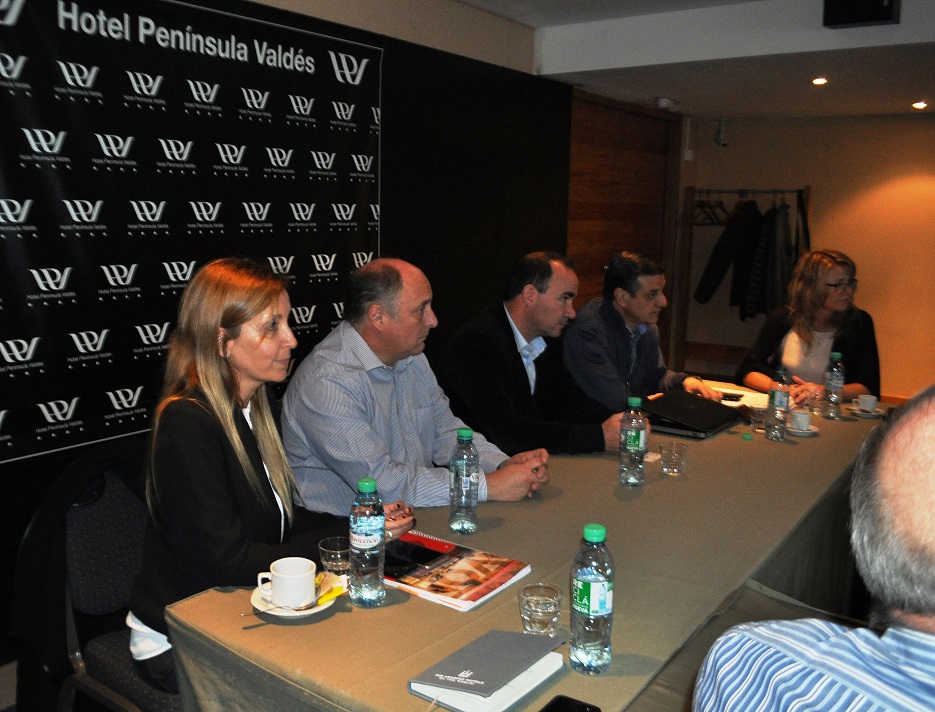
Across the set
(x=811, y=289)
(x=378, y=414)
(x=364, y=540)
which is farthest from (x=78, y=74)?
(x=811, y=289)

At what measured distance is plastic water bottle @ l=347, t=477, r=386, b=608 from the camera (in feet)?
4.94

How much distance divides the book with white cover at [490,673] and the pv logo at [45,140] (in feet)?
7.41

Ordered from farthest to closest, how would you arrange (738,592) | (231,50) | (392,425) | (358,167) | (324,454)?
(358,167) < (231,50) < (392,425) < (324,454) < (738,592)

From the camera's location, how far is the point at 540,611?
1.42 metres

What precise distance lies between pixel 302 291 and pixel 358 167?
27.9 inches

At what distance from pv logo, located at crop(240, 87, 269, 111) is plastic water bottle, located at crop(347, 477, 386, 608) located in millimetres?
2314

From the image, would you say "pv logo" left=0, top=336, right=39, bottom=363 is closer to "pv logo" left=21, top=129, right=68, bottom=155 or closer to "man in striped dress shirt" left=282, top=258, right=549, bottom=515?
"pv logo" left=21, top=129, right=68, bottom=155

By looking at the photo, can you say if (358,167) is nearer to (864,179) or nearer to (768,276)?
(768,276)

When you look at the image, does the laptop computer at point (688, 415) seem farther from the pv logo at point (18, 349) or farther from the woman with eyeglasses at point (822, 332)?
→ the pv logo at point (18, 349)

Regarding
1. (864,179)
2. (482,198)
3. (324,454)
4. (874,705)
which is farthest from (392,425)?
(864,179)

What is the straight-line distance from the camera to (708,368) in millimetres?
7527

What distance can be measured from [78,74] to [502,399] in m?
1.85

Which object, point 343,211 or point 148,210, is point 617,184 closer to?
point 343,211

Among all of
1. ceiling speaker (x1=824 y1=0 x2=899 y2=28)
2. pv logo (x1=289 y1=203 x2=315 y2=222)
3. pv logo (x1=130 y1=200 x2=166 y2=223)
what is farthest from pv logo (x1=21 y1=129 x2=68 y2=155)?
ceiling speaker (x1=824 y1=0 x2=899 y2=28)
